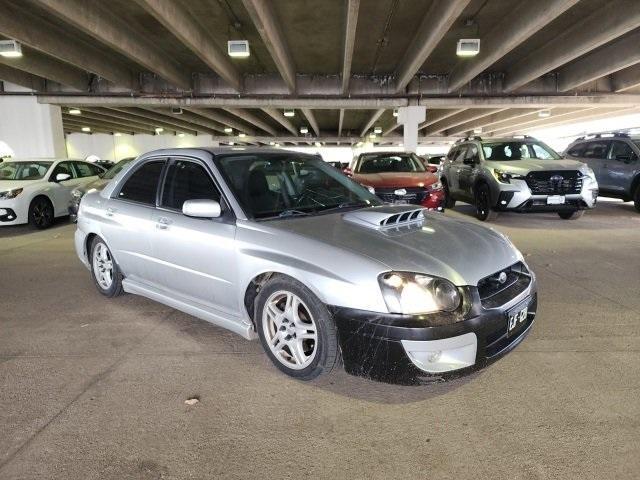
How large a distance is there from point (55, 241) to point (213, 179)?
6.49 m

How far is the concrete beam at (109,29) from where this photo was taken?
8961 millimetres

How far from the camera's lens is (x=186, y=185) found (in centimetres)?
372

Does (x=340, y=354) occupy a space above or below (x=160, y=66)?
below

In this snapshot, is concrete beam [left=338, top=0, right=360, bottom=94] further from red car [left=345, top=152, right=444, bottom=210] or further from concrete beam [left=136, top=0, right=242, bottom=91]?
concrete beam [left=136, top=0, right=242, bottom=91]

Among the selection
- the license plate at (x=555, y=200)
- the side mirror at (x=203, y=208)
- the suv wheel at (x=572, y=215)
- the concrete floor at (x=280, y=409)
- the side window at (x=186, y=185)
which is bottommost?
the concrete floor at (x=280, y=409)

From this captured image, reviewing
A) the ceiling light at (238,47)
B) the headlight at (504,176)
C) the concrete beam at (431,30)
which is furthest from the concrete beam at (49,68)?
the headlight at (504,176)

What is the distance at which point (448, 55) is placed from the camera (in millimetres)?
14875

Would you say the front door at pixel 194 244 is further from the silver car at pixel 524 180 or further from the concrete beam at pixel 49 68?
the concrete beam at pixel 49 68

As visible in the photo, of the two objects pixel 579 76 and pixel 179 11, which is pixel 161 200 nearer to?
pixel 179 11

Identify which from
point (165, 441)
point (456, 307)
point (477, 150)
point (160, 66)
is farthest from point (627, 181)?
point (160, 66)

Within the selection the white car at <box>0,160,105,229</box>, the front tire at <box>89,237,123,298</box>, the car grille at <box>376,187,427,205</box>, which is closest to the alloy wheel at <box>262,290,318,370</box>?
the front tire at <box>89,237,123,298</box>

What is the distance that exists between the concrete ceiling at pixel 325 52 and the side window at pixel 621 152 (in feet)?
8.42

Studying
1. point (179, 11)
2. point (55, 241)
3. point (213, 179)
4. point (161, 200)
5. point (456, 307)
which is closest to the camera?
A: point (456, 307)

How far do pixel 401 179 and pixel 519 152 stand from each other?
318cm
